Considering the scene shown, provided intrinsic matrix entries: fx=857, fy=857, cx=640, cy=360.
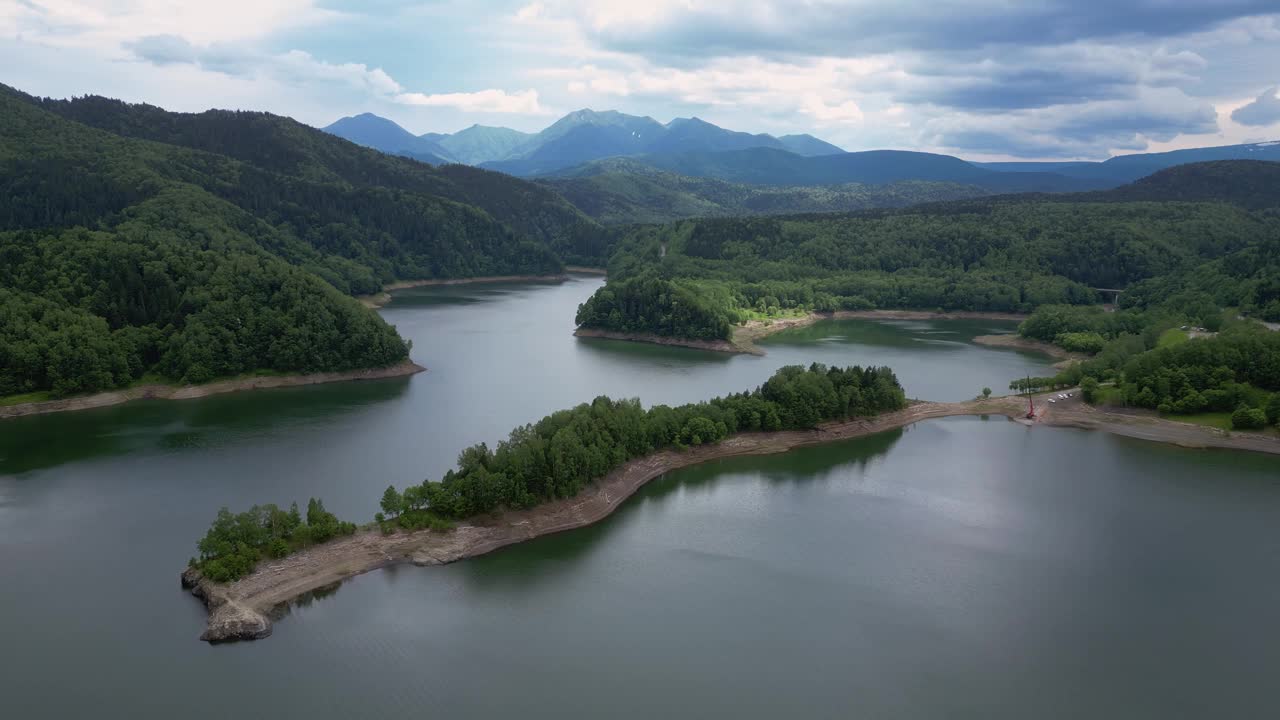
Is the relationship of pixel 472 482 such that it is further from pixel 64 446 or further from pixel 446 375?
pixel 446 375

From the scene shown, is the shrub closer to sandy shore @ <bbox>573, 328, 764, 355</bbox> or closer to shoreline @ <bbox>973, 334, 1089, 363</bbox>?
shoreline @ <bbox>973, 334, 1089, 363</bbox>

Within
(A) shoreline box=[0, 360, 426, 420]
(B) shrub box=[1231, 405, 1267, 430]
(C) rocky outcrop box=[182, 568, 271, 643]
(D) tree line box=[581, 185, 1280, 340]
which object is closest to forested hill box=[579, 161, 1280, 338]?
(D) tree line box=[581, 185, 1280, 340]

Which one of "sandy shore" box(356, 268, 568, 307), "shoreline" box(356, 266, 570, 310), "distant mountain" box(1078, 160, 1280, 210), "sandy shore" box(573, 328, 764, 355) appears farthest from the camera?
"distant mountain" box(1078, 160, 1280, 210)

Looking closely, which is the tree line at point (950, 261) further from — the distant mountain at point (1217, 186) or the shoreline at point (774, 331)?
the distant mountain at point (1217, 186)

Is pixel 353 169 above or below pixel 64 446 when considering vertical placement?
above

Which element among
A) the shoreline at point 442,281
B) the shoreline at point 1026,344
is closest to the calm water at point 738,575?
the shoreline at point 1026,344

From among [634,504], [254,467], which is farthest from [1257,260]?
[254,467]
